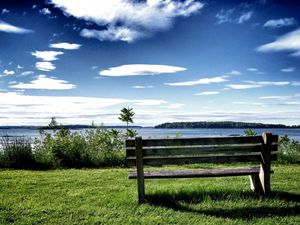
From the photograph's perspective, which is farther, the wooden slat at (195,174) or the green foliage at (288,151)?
the green foliage at (288,151)

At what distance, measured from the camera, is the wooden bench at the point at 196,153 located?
608cm

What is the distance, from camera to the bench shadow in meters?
5.44

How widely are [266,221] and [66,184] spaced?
15.4ft

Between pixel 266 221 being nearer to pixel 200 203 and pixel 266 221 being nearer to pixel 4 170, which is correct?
pixel 200 203

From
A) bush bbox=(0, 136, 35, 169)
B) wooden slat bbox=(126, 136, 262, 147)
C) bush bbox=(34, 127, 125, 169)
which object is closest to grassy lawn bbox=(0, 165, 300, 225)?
wooden slat bbox=(126, 136, 262, 147)

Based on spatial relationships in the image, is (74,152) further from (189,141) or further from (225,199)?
(225,199)

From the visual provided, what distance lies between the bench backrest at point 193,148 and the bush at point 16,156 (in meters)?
6.35

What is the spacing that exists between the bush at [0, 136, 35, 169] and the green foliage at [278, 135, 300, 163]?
8.82 metres

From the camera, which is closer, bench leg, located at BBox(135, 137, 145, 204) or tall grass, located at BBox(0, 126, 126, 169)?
bench leg, located at BBox(135, 137, 145, 204)

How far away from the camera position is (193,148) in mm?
6102

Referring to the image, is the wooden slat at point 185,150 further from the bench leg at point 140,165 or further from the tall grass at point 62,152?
the tall grass at point 62,152

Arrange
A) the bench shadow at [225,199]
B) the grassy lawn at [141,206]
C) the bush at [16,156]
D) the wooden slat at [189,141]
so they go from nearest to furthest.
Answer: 1. the grassy lawn at [141,206]
2. the bench shadow at [225,199]
3. the wooden slat at [189,141]
4. the bush at [16,156]

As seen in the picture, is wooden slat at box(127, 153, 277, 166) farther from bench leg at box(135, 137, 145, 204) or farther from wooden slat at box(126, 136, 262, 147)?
wooden slat at box(126, 136, 262, 147)

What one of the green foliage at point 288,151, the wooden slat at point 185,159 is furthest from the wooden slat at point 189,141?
the green foliage at point 288,151
